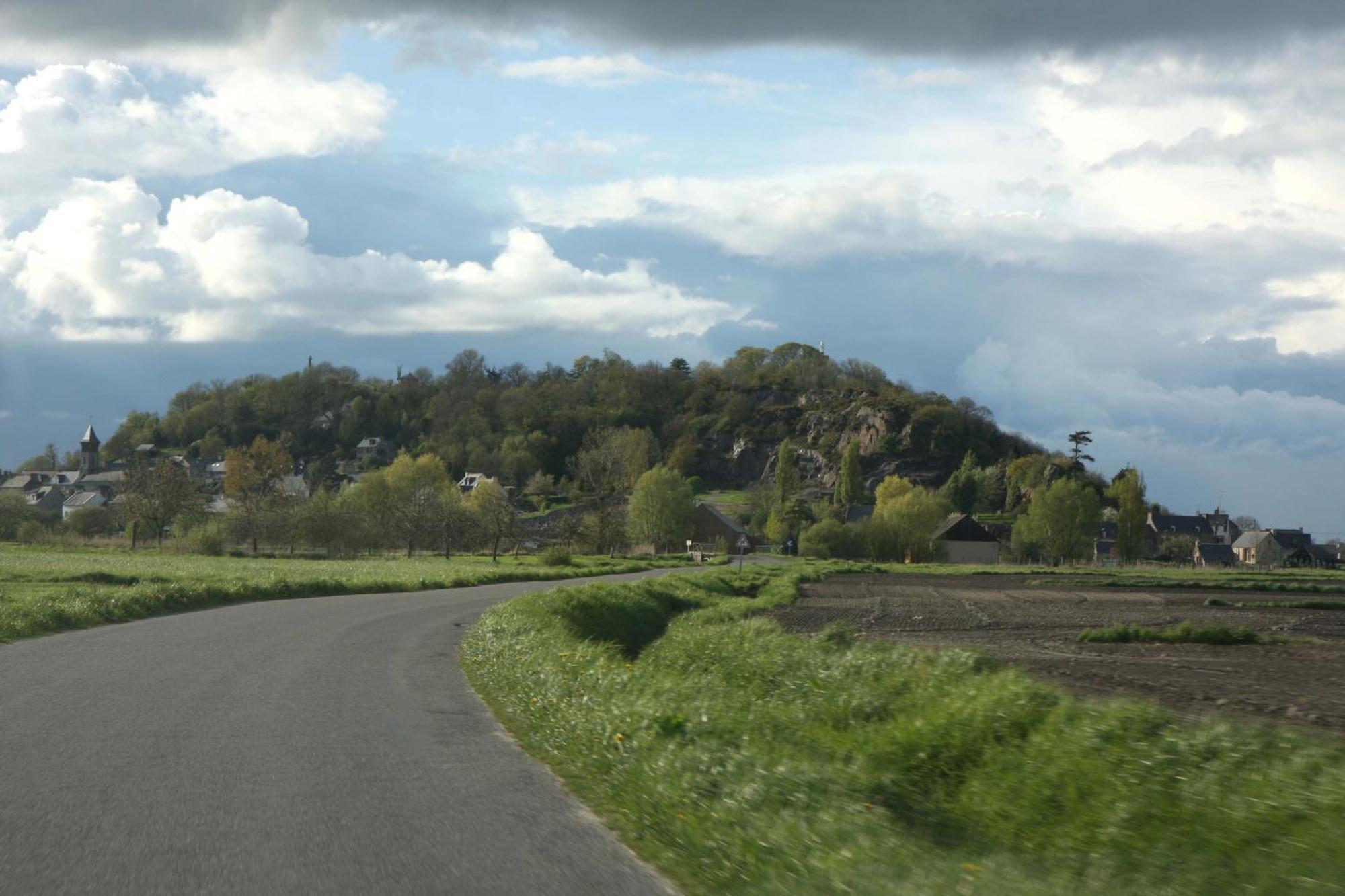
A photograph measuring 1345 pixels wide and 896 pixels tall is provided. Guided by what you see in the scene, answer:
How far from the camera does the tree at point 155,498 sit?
8450cm

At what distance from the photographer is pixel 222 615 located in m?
26.9

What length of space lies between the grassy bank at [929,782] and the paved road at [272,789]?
0.59 metres

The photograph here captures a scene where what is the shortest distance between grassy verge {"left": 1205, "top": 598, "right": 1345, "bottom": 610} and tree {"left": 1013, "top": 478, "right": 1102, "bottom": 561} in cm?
6265

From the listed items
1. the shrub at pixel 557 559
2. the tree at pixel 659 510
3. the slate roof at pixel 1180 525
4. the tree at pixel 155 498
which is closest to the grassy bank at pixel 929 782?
the shrub at pixel 557 559

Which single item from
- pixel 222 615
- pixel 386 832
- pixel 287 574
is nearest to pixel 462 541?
pixel 287 574

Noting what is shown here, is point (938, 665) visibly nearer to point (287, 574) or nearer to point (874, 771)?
point (874, 771)

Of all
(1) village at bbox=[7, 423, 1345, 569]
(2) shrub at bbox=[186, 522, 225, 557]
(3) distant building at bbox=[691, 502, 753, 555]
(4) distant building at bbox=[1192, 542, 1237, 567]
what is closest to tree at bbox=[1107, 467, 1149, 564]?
(1) village at bbox=[7, 423, 1345, 569]

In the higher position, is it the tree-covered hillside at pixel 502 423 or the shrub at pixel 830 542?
the tree-covered hillside at pixel 502 423

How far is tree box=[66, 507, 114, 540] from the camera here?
95500mm

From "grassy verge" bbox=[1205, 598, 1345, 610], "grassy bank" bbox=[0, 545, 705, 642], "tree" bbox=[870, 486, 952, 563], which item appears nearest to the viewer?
"grassy bank" bbox=[0, 545, 705, 642]

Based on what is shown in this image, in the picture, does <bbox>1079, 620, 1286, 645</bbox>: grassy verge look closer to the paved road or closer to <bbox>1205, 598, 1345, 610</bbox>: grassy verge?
<bbox>1205, 598, 1345, 610</bbox>: grassy verge

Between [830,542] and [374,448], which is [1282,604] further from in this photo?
[374,448]

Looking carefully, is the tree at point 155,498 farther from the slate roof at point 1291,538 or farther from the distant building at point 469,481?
the slate roof at point 1291,538

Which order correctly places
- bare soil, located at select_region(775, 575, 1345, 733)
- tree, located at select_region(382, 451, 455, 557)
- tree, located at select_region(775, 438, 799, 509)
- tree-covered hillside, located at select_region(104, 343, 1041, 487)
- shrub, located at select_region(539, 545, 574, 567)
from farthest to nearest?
1. tree-covered hillside, located at select_region(104, 343, 1041, 487)
2. tree, located at select_region(775, 438, 799, 509)
3. tree, located at select_region(382, 451, 455, 557)
4. shrub, located at select_region(539, 545, 574, 567)
5. bare soil, located at select_region(775, 575, 1345, 733)
